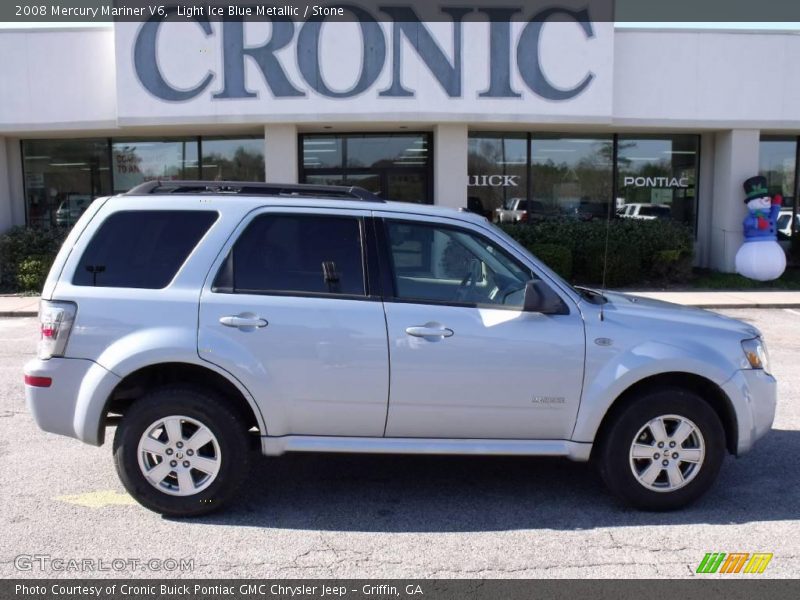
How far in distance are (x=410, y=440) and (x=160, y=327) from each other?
161 cm

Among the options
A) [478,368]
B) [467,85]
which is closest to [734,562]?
[478,368]

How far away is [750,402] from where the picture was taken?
4.40 meters

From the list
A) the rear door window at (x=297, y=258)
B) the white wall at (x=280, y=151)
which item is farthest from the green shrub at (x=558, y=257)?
the rear door window at (x=297, y=258)

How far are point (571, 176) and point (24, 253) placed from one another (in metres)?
12.1

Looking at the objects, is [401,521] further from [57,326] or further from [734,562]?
[57,326]

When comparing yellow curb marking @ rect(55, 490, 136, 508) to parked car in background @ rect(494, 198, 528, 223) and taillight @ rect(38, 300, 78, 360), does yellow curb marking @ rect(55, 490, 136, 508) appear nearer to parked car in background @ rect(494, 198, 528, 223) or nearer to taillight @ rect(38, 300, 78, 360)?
taillight @ rect(38, 300, 78, 360)

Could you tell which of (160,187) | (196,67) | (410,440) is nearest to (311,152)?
(196,67)

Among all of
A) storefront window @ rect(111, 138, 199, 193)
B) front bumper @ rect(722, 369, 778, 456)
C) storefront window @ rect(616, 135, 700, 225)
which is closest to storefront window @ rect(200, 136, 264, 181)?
storefront window @ rect(111, 138, 199, 193)

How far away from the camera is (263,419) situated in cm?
428

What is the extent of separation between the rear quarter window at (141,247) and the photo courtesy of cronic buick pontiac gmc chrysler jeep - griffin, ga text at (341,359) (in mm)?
11

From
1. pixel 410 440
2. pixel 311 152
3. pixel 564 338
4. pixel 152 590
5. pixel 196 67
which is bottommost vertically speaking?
pixel 152 590

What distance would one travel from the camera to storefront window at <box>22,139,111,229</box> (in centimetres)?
1686

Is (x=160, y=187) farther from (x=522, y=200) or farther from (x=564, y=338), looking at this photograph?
(x=522, y=200)

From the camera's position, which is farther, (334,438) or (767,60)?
(767,60)
